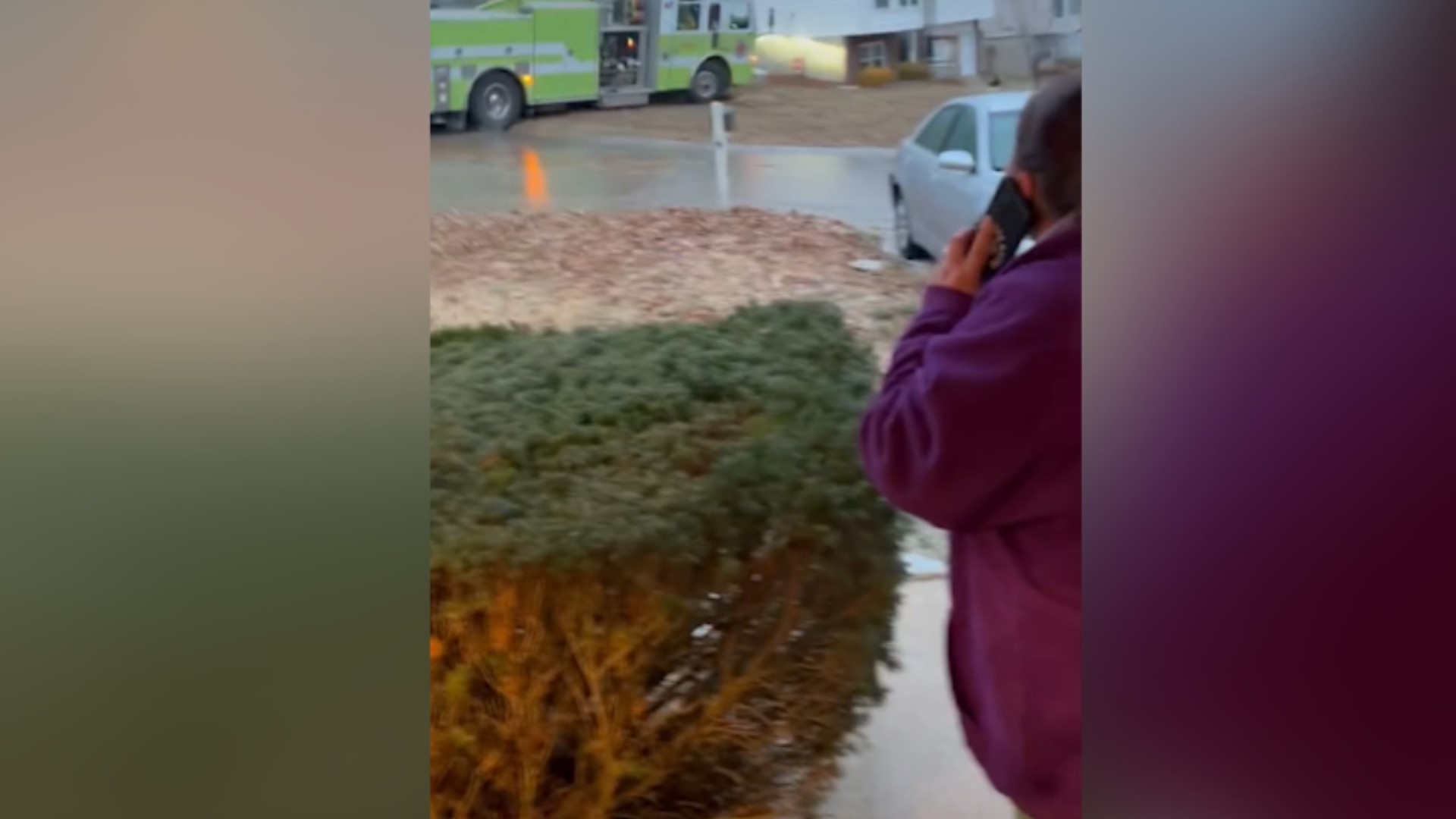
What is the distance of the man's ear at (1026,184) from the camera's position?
6.76ft

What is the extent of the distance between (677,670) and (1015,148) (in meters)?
1.00

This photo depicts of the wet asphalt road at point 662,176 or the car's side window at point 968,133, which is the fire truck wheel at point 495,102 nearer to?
the wet asphalt road at point 662,176

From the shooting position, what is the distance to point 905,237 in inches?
82.4

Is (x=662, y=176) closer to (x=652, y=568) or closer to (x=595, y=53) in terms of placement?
(x=595, y=53)

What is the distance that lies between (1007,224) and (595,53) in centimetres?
72

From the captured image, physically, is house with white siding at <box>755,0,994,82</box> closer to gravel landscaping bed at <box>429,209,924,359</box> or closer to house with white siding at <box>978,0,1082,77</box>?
house with white siding at <box>978,0,1082,77</box>

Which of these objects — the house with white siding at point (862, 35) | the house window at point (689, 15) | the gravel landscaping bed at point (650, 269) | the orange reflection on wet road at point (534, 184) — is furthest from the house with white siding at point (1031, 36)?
the orange reflection on wet road at point (534, 184)

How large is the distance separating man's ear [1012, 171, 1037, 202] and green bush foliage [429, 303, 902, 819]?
1.19 ft

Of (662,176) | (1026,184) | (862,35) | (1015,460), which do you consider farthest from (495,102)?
(1015,460)

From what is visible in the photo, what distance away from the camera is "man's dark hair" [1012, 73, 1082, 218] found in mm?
2072
